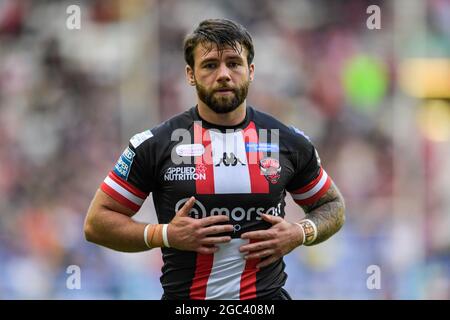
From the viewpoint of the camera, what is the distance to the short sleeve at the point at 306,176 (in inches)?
152

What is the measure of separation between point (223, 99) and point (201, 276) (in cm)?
85

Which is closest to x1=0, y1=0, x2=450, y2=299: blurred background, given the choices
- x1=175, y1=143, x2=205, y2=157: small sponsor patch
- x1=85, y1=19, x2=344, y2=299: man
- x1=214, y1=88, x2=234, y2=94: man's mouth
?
x1=85, y1=19, x2=344, y2=299: man

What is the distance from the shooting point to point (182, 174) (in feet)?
11.9

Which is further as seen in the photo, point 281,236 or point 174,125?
point 174,125

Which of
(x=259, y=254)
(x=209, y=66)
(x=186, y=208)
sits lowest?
(x=259, y=254)

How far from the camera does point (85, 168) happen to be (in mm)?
7641

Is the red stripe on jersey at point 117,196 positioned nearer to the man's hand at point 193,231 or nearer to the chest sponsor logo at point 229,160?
the man's hand at point 193,231

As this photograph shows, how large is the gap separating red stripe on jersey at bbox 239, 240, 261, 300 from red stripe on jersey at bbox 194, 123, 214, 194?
0.40 meters

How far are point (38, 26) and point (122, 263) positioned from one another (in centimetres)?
263

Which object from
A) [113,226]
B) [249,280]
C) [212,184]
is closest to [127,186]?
[113,226]

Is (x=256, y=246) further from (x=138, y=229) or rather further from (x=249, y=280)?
(x=138, y=229)

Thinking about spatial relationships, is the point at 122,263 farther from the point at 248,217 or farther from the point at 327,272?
the point at 248,217
